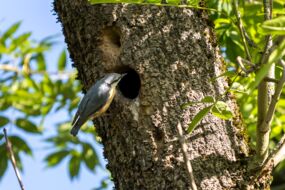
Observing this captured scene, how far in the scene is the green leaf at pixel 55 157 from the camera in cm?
549

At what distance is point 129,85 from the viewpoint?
3781 millimetres

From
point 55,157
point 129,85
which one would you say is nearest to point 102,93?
point 129,85

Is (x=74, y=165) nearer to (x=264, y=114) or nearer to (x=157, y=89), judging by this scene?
(x=157, y=89)

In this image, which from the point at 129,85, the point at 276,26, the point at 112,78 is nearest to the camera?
the point at 276,26

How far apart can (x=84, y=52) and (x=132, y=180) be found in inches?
30.5

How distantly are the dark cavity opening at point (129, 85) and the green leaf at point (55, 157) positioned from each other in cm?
186

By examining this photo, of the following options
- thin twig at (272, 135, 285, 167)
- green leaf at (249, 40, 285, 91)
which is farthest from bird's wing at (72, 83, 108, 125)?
green leaf at (249, 40, 285, 91)

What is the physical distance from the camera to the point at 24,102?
207 inches

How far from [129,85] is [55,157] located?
196 cm

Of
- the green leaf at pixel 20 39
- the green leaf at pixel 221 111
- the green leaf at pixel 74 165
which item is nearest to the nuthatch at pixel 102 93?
the green leaf at pixel 221 111

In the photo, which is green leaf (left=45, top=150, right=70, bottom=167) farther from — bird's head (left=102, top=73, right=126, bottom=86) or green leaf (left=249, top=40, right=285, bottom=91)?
green leaf (left=249, top=40, right=285, bottom=91)

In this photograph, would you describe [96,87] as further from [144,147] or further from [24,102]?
[24,102]

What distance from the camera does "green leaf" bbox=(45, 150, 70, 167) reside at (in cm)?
549

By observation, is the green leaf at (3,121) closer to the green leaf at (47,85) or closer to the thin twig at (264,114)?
the green leaf at (47,85)
